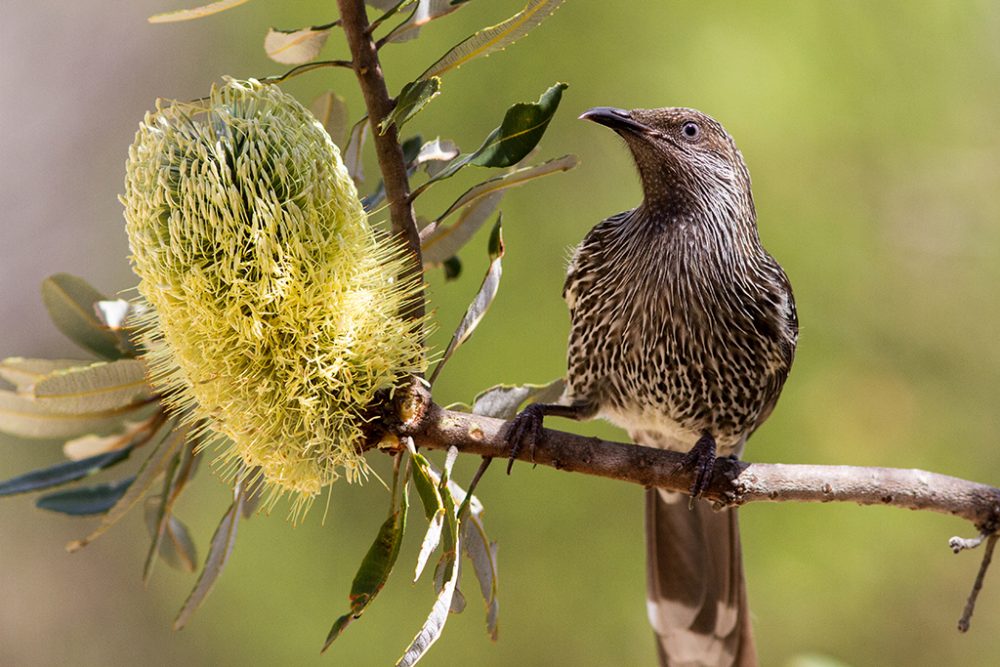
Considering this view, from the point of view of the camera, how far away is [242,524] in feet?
13.3

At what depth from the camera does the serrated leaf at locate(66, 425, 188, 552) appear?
1.92 meters

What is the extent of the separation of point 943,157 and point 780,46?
42.2 inches

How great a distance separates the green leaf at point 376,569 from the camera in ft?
4.93

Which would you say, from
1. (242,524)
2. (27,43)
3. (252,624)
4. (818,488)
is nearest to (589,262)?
(818,488)

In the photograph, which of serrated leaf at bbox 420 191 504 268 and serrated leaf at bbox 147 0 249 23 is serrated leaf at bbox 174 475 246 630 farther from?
serrated leaf at bbox 147 0 249 23

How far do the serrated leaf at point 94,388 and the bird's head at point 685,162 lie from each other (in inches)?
45.2

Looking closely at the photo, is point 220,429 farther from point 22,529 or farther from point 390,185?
point 22,529

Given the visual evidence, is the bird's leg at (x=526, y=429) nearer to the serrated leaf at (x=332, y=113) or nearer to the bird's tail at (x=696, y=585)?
the serrated leaf at (x=332, y=113)

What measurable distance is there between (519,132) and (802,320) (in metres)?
2.59

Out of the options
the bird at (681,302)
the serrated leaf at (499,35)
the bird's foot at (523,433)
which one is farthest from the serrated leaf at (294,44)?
the bird's foot at (523,433)

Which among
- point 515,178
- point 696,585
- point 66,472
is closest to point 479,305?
point 515,178

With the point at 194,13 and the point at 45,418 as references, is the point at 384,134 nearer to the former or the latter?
the point at 194,13

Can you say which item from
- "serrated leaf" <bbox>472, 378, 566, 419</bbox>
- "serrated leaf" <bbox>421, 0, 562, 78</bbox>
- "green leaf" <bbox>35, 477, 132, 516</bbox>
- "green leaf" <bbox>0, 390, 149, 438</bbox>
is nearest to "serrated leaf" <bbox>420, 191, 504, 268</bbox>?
"serrated leaf" <bbox>472, 378, 566, 419</bbox>

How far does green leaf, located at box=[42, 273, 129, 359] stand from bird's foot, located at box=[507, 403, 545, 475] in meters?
0.86
